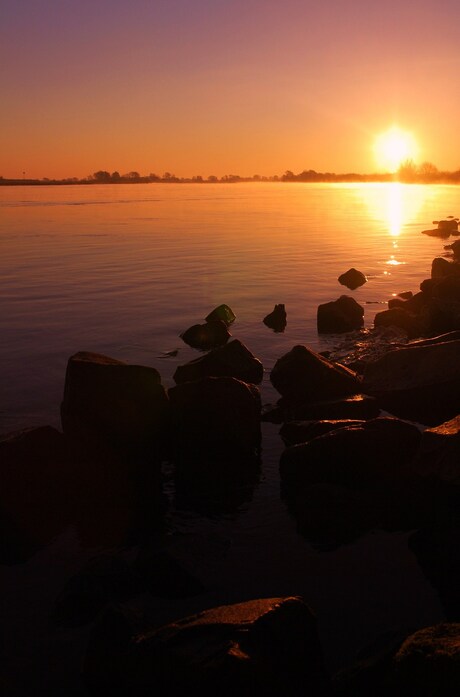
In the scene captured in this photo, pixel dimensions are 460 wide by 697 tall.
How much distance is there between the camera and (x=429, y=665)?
16.5 ft

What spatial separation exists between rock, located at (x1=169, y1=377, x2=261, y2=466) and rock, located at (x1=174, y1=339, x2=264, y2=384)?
12.8ft

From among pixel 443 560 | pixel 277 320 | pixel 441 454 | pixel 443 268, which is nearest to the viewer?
pixel 443 560

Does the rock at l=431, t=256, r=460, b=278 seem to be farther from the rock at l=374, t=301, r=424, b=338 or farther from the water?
the rock at l=374, t=301, r=424, b=338

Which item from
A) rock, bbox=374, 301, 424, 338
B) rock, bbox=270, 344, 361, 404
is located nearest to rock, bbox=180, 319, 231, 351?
rock, bbox=374, 301, 424, 338

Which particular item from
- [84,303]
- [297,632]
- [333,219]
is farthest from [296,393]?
[333,219]

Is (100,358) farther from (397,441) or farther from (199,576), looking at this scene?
(397,441)

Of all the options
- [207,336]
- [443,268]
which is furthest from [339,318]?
[443,268]

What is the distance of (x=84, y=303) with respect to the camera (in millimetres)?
28312

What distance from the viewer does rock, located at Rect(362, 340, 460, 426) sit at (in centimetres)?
1206

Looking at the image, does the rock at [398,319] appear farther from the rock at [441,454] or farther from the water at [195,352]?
the rock at [441,454]

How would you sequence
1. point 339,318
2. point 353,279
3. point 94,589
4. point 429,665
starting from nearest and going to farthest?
point 429,665 < point 94,589 < point 339,318 < point 353,279

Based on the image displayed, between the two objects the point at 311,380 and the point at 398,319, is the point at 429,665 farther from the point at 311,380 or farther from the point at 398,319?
the point at 398,319

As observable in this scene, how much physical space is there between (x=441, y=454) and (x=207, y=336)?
12.6 metres

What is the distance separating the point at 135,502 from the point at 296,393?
16.6 ft
